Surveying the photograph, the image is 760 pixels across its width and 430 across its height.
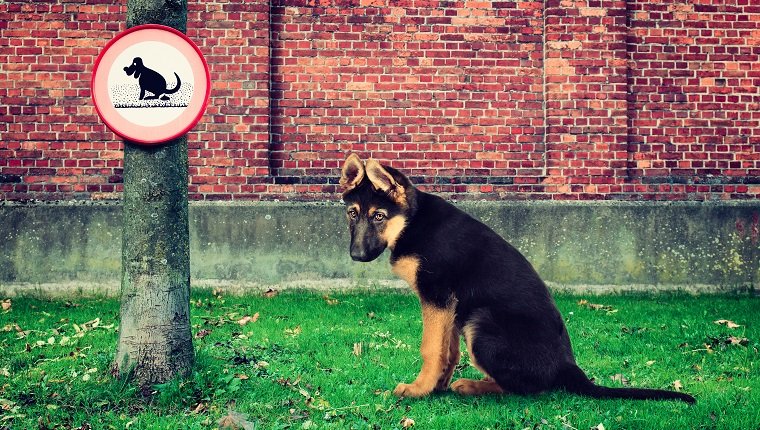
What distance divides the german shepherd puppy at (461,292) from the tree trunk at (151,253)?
3.39 feet

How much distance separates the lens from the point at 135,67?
13.4ft

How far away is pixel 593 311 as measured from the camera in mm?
7492

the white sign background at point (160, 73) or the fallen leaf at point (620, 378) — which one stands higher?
the white sign background at point (160, 73)

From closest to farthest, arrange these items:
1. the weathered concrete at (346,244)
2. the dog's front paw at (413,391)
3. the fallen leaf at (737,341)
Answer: the dog's front paw at (413,391) < the fallen leaf at (737,341) < the weathered concrete at (346,244)

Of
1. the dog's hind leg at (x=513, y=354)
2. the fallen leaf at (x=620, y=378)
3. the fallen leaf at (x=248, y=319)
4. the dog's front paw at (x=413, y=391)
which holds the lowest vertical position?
the fallen leaf at (x=620, y=378)

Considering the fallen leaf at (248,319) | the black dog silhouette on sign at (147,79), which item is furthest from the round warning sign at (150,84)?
the fallen leaf at (248,319)

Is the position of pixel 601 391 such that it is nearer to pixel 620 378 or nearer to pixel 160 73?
pixel 620 378

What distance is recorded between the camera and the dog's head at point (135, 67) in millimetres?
4078

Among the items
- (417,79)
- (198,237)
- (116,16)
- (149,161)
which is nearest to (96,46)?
(116,16)

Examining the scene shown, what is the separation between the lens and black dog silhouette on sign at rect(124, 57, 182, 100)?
408 centimetres

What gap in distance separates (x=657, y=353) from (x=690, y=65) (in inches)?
186

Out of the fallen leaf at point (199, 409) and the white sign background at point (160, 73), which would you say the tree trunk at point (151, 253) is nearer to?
the white sign background at point (160, 73)

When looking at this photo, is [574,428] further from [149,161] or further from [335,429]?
[149,161]

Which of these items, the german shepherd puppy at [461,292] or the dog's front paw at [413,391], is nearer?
the german shepherd puppy at [461,292]
